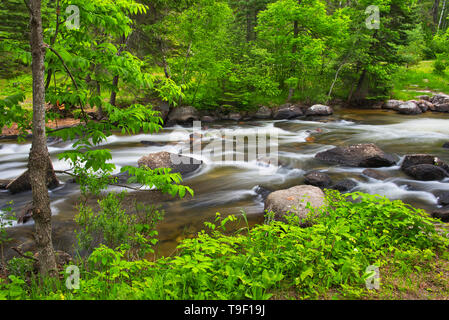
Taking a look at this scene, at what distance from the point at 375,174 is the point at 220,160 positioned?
5.95m

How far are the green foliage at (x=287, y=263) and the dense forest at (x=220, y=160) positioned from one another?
0.08ft

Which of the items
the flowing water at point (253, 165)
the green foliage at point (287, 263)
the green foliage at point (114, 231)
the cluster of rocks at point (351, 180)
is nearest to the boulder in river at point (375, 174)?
the cluster of rocks at point (351, 180)

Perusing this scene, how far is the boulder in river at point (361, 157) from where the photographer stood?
1046 centimetres

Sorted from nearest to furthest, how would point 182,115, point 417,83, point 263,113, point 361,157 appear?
1. point 361,157
2. point 182,115
3. point 263,113
4. point 417,83

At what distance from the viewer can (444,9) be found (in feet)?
159

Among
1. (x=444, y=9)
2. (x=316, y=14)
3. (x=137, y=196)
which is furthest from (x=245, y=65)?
(x=444, y=9)

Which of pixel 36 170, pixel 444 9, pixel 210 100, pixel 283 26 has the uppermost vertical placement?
pixel 444 9

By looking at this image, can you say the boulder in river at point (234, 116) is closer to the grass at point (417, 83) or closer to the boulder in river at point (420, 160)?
the boulder in river at point (420, 160)

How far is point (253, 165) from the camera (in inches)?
452

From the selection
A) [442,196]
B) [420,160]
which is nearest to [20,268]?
[442,196]

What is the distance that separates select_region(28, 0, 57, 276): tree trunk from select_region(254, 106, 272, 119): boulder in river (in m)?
18.5

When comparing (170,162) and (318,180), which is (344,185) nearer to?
(318,180)
